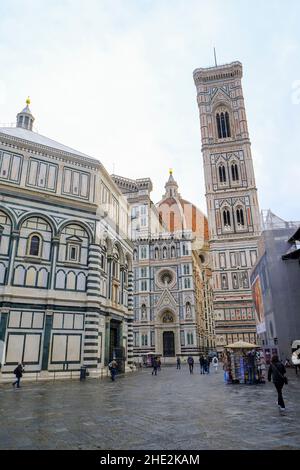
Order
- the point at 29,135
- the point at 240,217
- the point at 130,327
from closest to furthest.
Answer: the point at 29,135, the point at 130,327, the point at 240,217

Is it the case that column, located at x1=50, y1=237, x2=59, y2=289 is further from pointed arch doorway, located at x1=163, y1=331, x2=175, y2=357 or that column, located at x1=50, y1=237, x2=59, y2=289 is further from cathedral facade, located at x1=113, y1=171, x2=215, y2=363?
pointed arch doorway, located at x1=163, y1=331, x2=175, y2=357

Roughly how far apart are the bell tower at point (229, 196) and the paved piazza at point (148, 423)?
1411 inches

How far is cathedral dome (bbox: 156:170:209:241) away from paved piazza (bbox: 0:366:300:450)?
238ft

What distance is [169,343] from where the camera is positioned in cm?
4731

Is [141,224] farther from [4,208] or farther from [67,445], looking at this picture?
[67,445]

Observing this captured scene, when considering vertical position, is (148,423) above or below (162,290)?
below

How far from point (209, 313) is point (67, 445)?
64132 millimetres

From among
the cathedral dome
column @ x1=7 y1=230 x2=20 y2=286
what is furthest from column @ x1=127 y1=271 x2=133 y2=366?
the cathedral dome

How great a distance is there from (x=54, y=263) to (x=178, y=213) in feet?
227

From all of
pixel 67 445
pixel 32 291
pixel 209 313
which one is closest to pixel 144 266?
pixel 209 313

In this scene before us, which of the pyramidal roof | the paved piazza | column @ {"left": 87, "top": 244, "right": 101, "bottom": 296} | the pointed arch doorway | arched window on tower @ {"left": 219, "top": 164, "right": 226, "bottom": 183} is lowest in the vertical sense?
the paved piazza

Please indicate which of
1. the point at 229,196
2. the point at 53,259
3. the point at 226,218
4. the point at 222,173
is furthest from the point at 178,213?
the point at 53,259

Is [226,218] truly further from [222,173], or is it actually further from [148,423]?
[148,423]

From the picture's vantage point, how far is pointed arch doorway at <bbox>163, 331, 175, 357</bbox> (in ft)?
153
